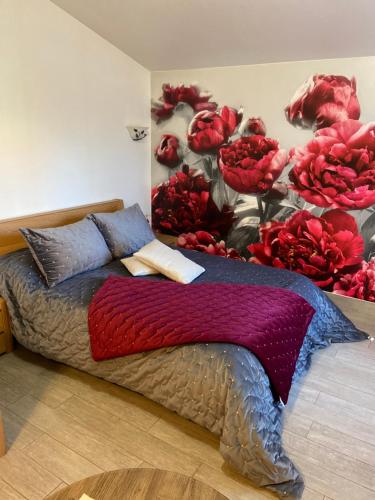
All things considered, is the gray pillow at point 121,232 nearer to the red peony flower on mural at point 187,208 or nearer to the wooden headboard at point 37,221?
the wooden headboard at point 37,221

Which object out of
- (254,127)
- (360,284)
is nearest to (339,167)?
(254,127)

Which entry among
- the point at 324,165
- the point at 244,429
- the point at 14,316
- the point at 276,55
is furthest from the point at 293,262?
the point at 14,316

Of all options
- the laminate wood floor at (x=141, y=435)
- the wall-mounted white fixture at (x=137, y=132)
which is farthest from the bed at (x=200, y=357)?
the wall-mounted white fixture at (x=137, y=132)

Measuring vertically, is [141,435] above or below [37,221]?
below

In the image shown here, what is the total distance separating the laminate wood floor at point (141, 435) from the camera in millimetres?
1581

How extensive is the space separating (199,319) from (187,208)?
1963mm

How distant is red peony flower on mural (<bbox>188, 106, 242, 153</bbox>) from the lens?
326 cm

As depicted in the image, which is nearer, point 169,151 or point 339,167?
point 339,167

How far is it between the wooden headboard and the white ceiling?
1.42 metres

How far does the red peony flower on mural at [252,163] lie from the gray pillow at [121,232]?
3.27 ft

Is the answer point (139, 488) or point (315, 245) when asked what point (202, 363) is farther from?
point (315, 245)

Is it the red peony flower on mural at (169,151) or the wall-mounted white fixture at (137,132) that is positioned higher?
the wall-mounted white fixture at (137,132)

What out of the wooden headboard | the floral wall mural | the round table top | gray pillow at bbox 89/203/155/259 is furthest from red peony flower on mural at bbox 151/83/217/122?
the round table top

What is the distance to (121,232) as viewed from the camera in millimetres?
2834
